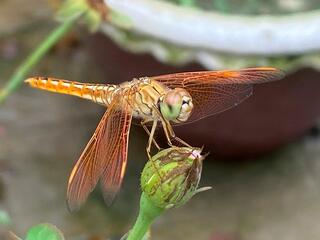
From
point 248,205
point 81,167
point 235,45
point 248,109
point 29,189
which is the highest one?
point 81,167

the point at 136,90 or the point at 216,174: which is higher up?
the point at 136,90

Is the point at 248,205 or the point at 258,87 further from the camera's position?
the point at 248,205

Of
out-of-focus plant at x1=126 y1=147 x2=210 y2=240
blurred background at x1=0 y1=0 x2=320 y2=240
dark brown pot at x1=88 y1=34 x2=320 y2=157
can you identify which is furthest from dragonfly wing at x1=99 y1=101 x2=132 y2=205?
dark brown pot at x1=88 y1=34 x2=320 y2=157

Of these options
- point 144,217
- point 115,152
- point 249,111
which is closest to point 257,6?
point 249,111

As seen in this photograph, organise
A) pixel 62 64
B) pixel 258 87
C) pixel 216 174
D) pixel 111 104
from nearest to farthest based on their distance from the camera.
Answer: pixel 111 104
pixel 258 87
pixel 216 174
pixel 62 64

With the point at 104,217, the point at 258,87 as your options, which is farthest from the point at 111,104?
the point at 104,217

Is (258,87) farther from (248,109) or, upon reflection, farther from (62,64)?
(62,64)
